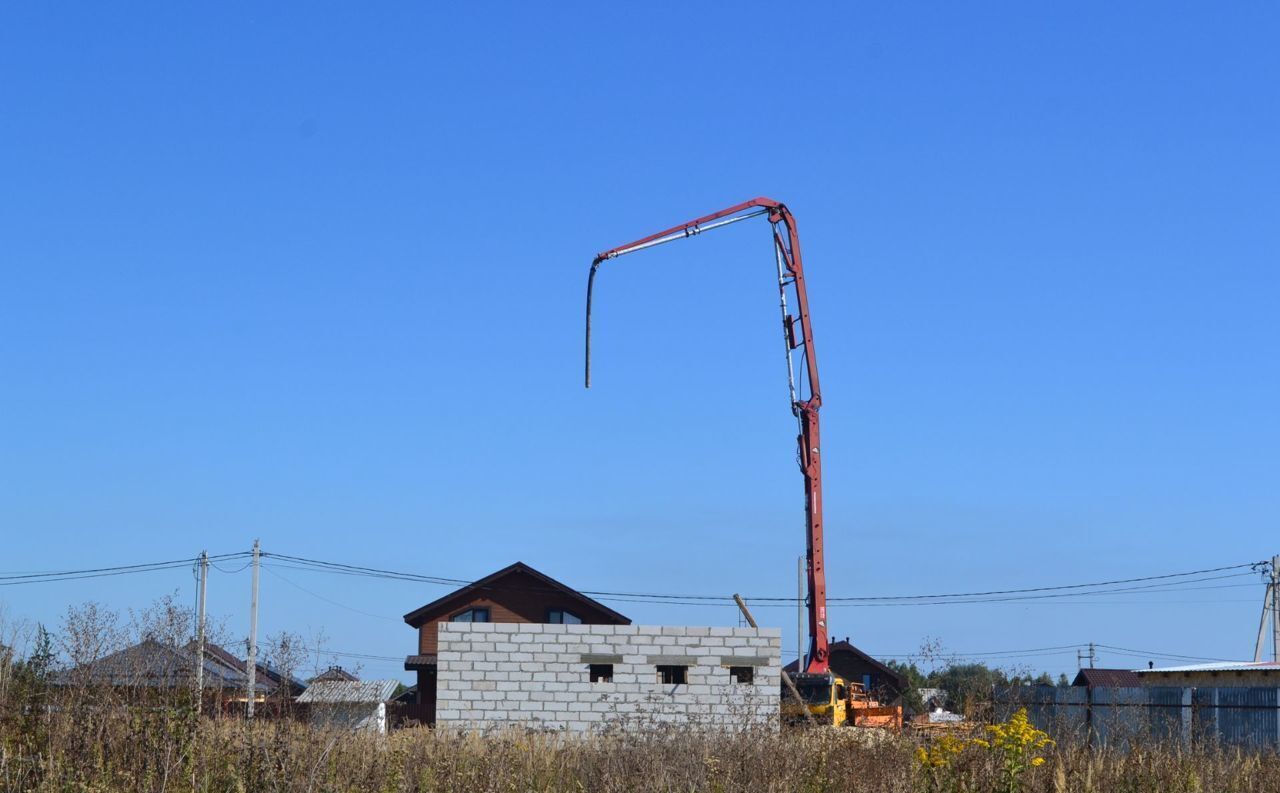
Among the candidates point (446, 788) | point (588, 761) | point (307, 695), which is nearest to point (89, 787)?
point (446, 788)

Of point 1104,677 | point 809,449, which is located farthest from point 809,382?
point 1104,677

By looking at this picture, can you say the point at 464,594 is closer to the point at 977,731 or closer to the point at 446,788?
the point at 977,731

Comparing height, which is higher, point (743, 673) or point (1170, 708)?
point (743, 673)

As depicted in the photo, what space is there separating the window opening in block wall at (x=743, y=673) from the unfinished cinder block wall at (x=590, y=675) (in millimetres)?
84

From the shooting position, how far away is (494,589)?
50594 mm

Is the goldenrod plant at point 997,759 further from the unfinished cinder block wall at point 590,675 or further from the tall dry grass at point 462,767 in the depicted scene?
the unfinished cinder block wall at point 590,675

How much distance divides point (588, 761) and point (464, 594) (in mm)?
38176

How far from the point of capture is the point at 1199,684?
29188 mm

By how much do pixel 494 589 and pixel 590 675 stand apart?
29.3 metres

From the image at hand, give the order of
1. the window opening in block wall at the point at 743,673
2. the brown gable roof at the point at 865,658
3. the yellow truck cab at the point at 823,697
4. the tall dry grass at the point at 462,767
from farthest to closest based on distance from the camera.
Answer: the brown gable roof at the point at 865,658
the yellow truck cab at the point at 823,697
the window opening in block wall at the point at 743,673
the tall dry grass at the point at 462,767

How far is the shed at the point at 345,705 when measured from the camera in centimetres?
1730

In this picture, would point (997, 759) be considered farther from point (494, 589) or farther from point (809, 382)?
point (494, 589)

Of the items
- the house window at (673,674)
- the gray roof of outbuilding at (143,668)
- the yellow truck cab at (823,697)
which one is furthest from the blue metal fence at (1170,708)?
the gray roof of outbuilding at (143,668)

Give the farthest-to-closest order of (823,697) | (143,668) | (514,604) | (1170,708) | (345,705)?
(514,604) → (823,697) → (1170,708) → (345,705) → (143,668)
